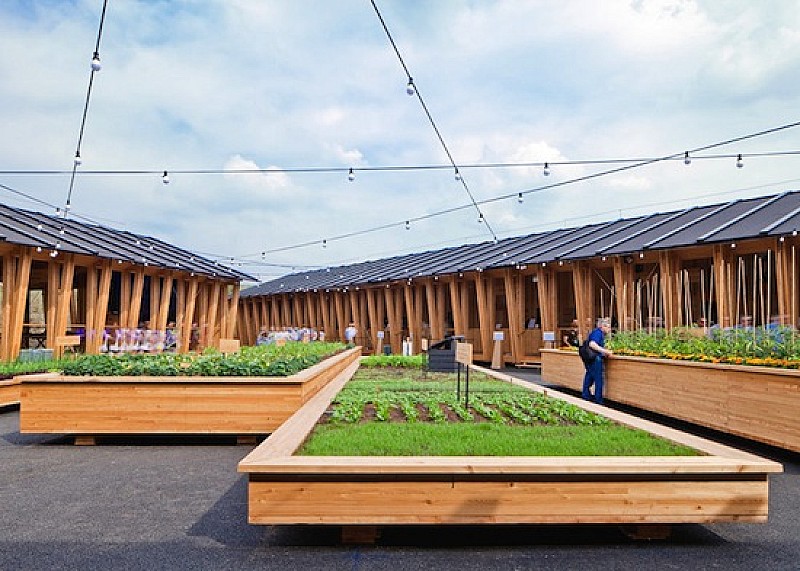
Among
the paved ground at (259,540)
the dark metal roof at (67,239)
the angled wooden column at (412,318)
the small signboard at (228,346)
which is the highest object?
the dark metal roof at (67,239)

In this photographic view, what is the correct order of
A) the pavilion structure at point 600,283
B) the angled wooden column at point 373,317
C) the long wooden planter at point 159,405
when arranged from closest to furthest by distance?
the long wooden planter at point 159,405 < the pavilion structure at point 600,283 < the angled wooden column at point 373,317

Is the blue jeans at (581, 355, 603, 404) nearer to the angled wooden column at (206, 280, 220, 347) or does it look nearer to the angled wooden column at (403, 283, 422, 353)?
the angled wooden column at (403, 283, 422, 353)

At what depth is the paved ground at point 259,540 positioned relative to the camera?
367 cm

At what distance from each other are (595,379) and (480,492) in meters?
7.02

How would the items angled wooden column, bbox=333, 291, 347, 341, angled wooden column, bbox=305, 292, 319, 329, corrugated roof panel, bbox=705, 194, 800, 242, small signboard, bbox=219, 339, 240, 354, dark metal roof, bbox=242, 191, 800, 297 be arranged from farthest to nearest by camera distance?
angled wooden column, bbox=305, 292, 319, 329
angled wooden column, bbox=333, 291, 347, 341
dark metal roof, bbox=242, 191, 800, 297
corrugated roof panel, bbox=705, 194, 800, 242
small signboard, bbox=219, 339, 240, 354

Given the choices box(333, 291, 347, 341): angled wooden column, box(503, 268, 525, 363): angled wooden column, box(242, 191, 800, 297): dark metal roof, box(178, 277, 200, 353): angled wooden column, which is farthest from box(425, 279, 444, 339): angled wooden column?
box(178, 277, 200, 353): angled wooden column

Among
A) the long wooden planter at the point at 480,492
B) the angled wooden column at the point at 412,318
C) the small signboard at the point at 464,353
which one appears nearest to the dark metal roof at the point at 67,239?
the angled wooden column at the point at 412,318

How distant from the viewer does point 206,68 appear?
1030 centimetres

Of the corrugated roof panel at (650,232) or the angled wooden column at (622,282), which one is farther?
the angled wooden column at (622,282)

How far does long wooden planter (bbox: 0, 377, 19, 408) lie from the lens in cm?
965

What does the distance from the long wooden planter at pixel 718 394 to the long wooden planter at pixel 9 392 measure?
10.0 m

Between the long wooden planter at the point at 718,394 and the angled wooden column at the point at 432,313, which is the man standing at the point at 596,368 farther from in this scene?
the angled wooden column at the point at 432,313

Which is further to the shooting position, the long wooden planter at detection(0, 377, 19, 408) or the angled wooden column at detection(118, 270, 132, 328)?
the angled wooden column at detection(118, 270, 132, 328)

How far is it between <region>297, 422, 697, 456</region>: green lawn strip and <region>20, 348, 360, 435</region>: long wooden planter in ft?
6.30
